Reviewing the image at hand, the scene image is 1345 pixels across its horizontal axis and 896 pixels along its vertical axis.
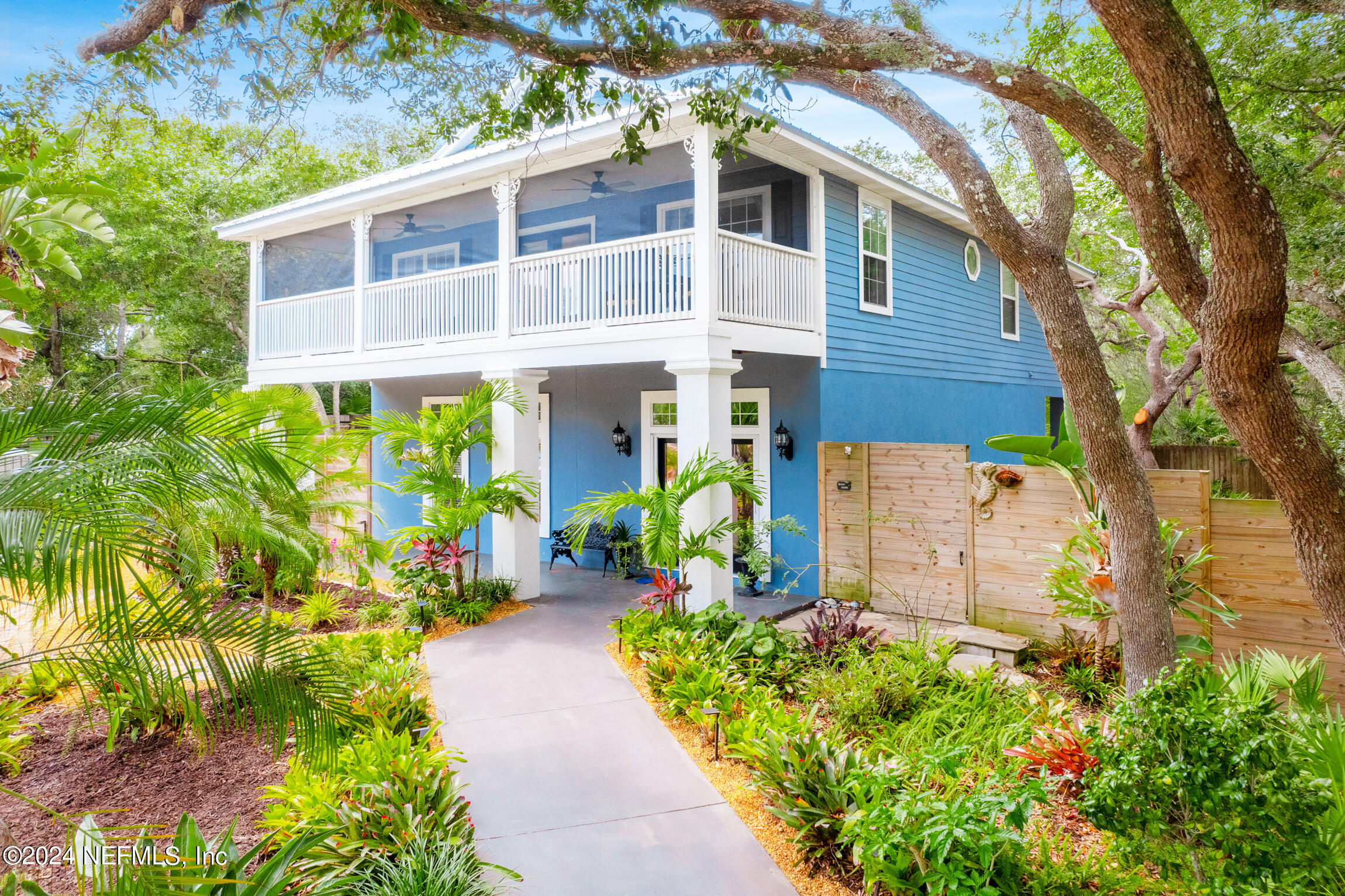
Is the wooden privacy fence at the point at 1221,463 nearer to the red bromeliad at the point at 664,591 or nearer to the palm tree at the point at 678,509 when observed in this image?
the palm tree at the point at 678,509

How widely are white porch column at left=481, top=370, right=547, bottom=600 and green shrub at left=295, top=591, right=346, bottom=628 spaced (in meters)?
1.79

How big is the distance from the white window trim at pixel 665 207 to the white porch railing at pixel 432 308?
255 cm

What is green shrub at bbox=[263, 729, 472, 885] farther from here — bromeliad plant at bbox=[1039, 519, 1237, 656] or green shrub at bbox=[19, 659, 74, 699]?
bromeliad plant at bbox=[1039, 519, 1237, 656]

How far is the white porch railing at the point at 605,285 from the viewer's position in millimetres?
8086

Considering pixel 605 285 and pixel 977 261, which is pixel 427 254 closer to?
pixel 605 285

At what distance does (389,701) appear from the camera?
5.23 meters

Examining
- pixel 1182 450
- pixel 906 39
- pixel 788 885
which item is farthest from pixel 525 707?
pixel 1182 450

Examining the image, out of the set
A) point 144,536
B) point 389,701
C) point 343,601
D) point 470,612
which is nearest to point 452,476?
point 470,612

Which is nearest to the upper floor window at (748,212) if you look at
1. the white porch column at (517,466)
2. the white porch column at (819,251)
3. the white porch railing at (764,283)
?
the white porch column at (819,251)

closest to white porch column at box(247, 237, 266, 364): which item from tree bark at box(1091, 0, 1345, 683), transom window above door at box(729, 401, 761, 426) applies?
transom window above door at box(729, 401, 761, 426)

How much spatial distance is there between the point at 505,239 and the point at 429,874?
7.46 metres

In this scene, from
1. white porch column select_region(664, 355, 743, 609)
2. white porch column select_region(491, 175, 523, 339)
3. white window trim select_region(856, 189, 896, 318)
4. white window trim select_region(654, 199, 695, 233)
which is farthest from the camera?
white window trim select_region(654, 199, 695, 233)

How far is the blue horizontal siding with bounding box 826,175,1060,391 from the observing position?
9.92 meters

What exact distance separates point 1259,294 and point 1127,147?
1250 mm
